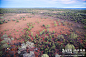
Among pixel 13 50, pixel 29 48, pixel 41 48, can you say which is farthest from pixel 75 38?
pixel 13 50

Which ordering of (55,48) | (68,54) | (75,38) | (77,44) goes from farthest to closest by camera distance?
(75,38)
(77,44)
(55,48)
(68,54)

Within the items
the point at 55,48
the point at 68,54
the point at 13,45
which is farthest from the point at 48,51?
the point at 13,45

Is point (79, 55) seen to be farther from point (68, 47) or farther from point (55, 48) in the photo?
point (55, 48)

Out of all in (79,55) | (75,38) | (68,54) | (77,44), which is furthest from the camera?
(75,38)

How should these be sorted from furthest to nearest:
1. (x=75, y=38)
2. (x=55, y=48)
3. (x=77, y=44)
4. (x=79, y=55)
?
(x=75, y=38)
(x=77, y=44)
(x=55, y=48)
(x=79, y=55)

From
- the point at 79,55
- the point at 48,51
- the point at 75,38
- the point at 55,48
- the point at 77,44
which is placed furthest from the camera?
the point at 75,38

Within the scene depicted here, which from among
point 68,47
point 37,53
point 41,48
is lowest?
point 37,53

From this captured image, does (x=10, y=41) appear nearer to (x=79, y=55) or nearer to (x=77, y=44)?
(x=79, y=55)

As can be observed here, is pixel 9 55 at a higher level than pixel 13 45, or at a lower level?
A: lower

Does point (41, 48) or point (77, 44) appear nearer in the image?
point (41, 48)
